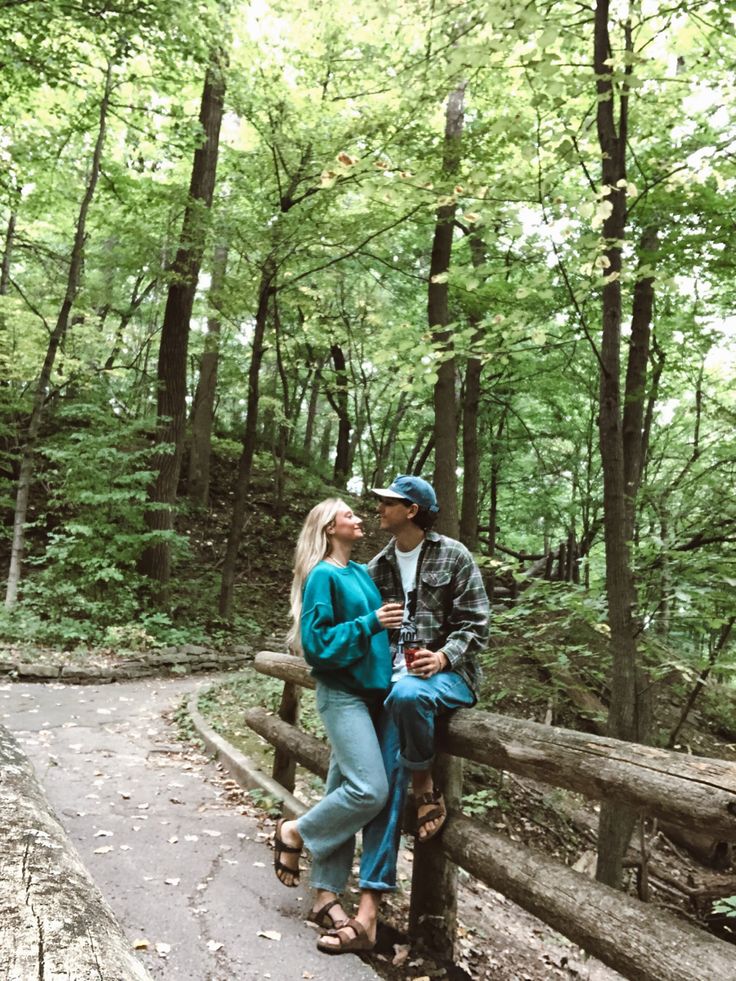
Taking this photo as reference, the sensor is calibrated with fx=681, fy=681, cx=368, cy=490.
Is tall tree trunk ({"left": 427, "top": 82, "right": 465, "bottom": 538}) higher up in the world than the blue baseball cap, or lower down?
higher up

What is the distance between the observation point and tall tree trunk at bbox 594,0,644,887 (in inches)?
178

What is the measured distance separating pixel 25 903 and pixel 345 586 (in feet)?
6.44

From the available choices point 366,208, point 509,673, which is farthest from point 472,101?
point 509,673

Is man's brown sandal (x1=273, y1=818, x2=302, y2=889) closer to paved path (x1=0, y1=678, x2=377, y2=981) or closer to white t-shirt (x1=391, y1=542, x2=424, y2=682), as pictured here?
paved path (x1=0, y1=678, x2=377, y2=981)

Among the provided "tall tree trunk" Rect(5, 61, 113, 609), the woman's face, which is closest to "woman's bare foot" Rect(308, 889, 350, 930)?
the woman's face

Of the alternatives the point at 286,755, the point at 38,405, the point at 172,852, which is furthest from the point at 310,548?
the point at 38,405

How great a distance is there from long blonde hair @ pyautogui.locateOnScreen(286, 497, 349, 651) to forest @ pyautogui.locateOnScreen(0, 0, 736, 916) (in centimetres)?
208

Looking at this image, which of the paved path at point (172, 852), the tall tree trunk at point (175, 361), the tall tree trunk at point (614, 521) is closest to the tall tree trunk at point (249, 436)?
the tall tree trunk at point (175, 361)

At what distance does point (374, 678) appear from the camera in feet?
10.8

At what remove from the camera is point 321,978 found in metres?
2.79

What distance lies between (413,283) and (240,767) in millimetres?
14295

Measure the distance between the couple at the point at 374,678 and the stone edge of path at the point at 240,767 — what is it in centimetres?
113

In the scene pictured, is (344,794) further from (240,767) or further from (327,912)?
(240,767)

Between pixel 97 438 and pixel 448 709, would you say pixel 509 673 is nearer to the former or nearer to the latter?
pixel 448 709
